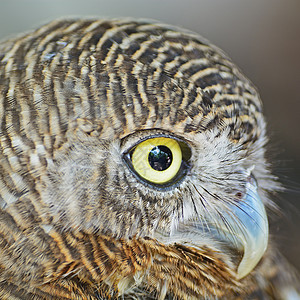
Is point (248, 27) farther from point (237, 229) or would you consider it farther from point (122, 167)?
point (122, 167)

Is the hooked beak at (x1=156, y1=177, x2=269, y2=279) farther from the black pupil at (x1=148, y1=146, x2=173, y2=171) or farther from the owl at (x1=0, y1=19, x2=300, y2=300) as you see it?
the black pupil at (x1=148, y1=146, x2=173, y2=171)

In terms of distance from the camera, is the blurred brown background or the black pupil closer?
the black pupil

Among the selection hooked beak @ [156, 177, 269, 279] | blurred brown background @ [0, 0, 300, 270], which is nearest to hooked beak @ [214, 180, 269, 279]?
hooked beak @ [156, 177, 269, 279]

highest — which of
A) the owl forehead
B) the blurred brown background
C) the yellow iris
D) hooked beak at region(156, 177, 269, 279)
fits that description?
the owl forehead

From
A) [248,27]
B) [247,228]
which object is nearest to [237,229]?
[247,228]

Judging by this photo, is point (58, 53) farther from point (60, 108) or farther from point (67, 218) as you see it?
point (67, 218)

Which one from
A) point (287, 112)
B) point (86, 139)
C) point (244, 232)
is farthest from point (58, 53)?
point (287, 112)
